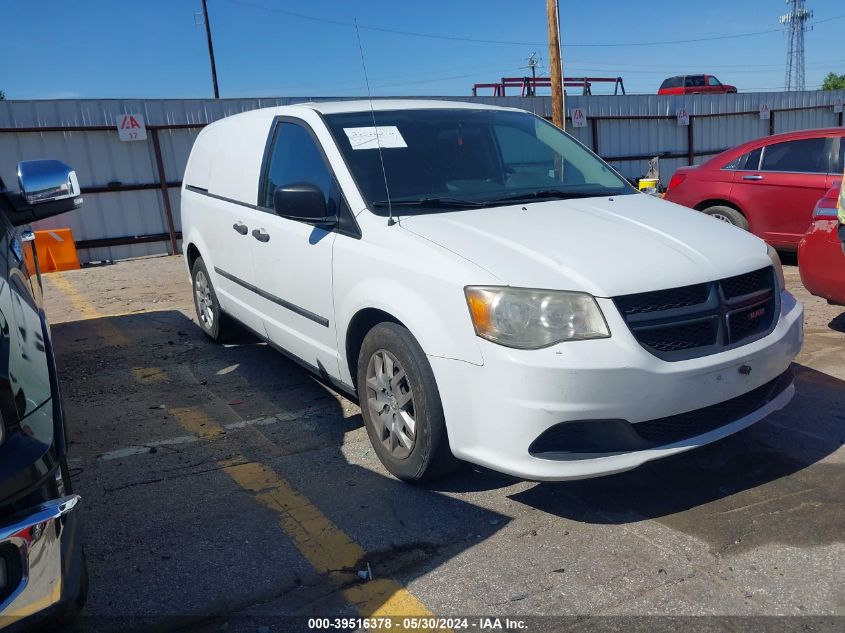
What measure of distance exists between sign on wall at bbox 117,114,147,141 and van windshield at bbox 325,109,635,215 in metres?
9.52

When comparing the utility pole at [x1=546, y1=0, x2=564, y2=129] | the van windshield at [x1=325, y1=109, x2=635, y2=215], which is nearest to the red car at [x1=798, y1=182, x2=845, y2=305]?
the van windshield at [x1=325, y1=109, x2=635, y2=215]

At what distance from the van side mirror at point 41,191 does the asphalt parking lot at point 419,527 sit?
134 cm

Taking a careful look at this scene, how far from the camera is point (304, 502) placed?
340 cm

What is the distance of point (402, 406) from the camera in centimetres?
337

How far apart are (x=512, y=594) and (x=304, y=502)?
117cm

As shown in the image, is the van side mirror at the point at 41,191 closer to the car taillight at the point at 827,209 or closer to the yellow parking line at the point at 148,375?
the yellow parking line at the point at 148,375

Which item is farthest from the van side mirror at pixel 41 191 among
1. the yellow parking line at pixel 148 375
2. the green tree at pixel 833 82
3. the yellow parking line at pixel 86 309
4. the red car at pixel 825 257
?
the green tree at pixel 833 82

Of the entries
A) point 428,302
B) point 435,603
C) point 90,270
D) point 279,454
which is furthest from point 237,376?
point 90,270

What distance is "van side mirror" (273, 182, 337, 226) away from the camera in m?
3.69

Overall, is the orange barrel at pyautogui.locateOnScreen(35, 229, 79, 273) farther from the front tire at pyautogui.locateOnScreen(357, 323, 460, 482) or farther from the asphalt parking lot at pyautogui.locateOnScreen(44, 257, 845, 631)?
the front tire at pyautogui.locateOnScreen(357, 323, 460, 482)

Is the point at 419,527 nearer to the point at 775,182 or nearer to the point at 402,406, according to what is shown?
the point at 402,406

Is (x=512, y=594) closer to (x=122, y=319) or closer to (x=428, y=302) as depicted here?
(x=428, y=302)

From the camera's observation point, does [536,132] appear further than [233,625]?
Yes

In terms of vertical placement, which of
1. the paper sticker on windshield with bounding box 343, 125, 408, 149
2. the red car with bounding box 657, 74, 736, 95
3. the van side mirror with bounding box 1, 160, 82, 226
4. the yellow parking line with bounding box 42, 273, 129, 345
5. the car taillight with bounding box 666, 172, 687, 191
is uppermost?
the red car with bounding box 657, 74, 736, 95
